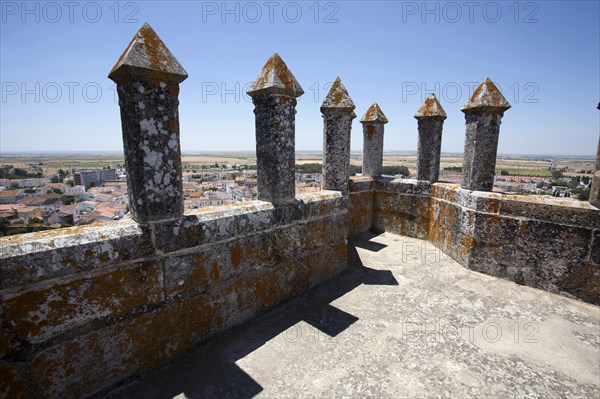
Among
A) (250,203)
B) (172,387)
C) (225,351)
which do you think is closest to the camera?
(172,387)

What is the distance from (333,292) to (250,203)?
1.70 metres

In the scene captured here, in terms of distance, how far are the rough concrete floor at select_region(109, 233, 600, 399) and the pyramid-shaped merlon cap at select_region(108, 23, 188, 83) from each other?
2.55 metres

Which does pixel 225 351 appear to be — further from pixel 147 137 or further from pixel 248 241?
pixel 147 137

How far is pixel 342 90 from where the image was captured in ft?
14.9

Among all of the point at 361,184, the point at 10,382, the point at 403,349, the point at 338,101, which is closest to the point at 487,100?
the point at 338,101

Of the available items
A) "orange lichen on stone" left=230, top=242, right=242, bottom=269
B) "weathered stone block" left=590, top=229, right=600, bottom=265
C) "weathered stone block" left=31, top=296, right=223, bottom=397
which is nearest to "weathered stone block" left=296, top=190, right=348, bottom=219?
"orange lichen on stone" left=230, top=242, right=242, bottom=269

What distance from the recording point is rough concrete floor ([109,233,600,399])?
2.37 meters

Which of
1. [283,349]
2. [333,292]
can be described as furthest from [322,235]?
[283,349]

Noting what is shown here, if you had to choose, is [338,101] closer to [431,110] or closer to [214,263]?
[431,110]

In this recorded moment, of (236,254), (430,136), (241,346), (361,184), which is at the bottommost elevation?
(241,346)

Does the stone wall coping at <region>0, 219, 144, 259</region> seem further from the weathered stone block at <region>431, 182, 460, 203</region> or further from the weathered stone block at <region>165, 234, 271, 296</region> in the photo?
the weathered stone block at <region>431, 182, 460, 203</region>

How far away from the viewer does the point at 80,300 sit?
2.14 metres

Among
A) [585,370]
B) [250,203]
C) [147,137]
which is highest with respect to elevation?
[147,137]

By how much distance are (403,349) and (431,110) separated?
4.62 meters
